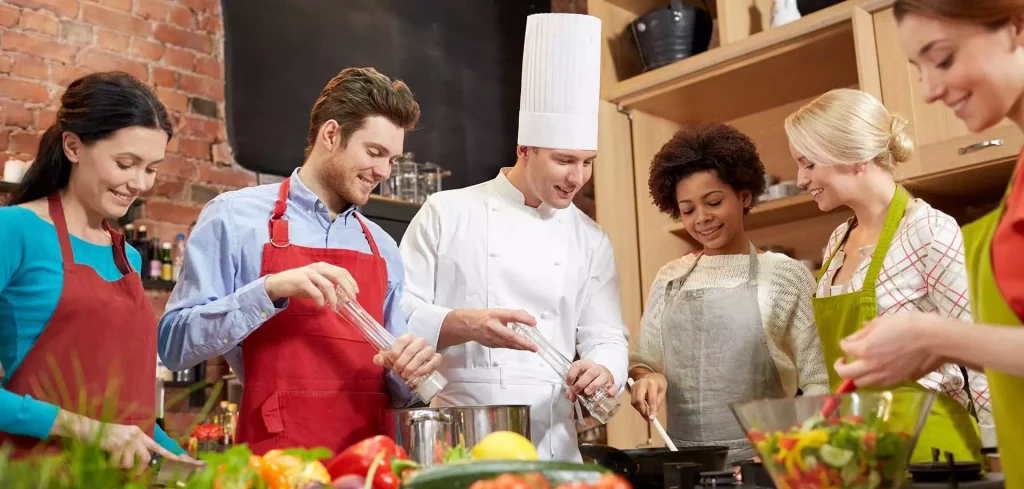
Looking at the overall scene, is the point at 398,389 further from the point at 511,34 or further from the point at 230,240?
the point at 511,34

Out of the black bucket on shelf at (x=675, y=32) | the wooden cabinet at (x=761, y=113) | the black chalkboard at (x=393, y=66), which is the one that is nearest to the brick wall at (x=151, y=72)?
the black chalkboard at (x=393, y=66)

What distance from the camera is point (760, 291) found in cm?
204

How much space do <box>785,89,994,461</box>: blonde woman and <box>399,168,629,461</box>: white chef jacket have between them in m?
0.49

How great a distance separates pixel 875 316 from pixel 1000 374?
2.14 feet

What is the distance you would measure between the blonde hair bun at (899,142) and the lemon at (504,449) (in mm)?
1123

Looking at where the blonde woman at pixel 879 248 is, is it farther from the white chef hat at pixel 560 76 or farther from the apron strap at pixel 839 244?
the white chef hat at pixel 560 76

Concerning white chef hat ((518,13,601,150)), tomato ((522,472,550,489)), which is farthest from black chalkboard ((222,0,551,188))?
tomato ((522,472,550,489))

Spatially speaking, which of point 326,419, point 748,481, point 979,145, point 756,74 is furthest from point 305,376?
point 756,74

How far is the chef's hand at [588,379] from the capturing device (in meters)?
1.71

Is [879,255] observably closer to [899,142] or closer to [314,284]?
[899,142]

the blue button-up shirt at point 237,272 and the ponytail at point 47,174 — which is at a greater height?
the ponytail at point 47,174

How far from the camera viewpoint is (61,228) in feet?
5.05

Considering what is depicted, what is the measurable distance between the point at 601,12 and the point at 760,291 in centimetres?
154

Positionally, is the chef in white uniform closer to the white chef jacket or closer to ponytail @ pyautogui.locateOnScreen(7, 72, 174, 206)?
the white chef jacket
